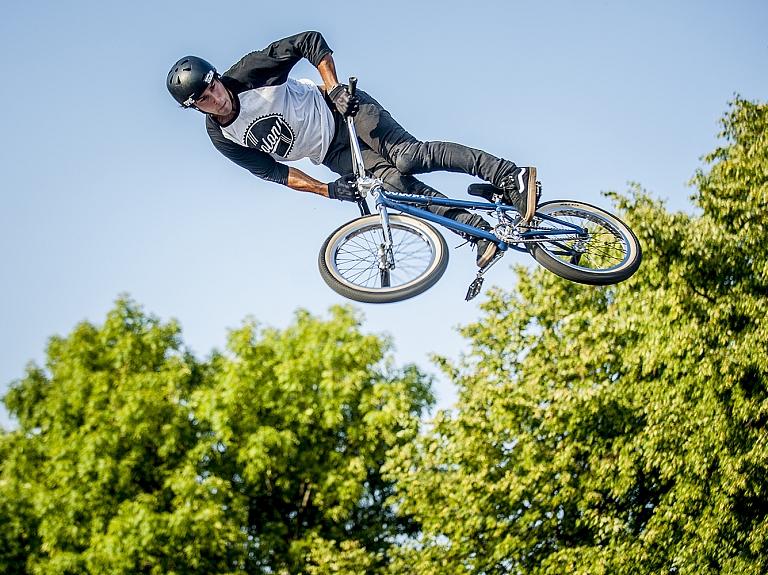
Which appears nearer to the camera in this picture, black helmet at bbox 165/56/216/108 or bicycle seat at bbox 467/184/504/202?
black helmet at bbox 165/56/216/108

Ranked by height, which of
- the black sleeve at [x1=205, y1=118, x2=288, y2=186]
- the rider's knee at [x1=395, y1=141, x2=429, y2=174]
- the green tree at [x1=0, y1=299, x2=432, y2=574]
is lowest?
the rider's knee at [x1=395, y1=141, x2=429, y2=174]

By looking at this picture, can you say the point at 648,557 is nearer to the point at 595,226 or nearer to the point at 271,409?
the point at 595,226

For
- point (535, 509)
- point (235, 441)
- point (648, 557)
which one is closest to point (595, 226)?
point (648, 557)

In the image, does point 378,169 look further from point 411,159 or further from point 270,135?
point 270,135

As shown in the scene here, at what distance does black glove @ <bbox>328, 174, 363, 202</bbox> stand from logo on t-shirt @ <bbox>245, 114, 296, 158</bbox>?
49 cm

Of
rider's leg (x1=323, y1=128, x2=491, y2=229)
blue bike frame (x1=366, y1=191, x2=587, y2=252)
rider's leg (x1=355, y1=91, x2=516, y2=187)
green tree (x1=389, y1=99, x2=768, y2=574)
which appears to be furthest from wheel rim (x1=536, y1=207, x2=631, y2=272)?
green tree (x1=389, y1=99, x2=768, y2=574)

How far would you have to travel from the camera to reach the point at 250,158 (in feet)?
22.0

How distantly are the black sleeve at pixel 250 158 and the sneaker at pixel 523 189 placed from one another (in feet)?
6.42

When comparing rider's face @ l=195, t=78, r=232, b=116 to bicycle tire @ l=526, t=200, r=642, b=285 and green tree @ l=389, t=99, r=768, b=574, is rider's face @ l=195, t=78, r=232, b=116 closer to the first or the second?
bicycle tire @ l=526, t=200, r=642, b=285

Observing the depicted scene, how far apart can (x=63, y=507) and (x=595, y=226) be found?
565 inches

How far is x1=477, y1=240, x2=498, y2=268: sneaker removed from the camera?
6.16 m

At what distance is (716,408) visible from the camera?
39.6 feet

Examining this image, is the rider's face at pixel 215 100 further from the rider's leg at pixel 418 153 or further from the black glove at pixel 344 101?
the rider's leg at pixel 418 153

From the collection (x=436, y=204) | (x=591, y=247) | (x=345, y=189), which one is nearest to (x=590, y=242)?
(x=591, y=247)
